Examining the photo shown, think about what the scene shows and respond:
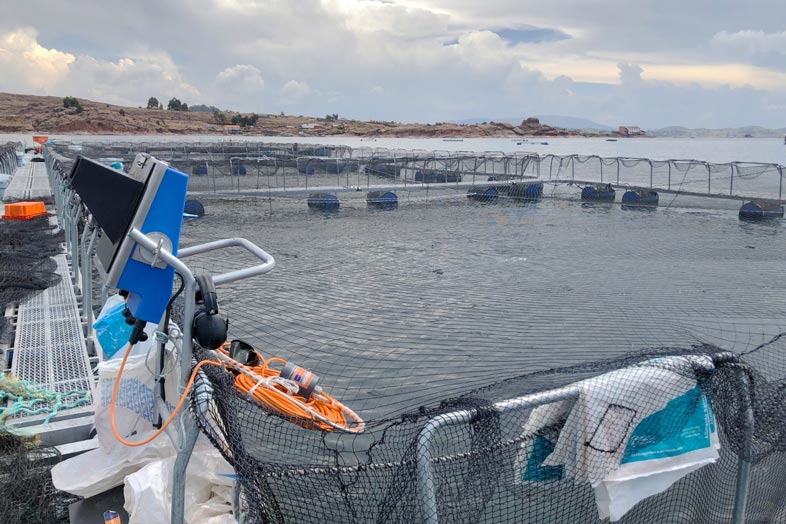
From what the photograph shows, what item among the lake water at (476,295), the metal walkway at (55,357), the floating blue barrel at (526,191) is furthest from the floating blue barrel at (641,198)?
the metal walkway at (55,357)

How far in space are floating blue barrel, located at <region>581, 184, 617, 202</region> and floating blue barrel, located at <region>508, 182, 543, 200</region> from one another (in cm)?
170

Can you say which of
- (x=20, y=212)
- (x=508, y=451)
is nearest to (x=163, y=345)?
(x=508, y=451)

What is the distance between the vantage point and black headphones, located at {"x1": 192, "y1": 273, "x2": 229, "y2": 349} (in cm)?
238

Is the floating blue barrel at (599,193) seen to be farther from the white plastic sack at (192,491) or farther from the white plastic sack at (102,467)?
the white plastic sack at (192,491)

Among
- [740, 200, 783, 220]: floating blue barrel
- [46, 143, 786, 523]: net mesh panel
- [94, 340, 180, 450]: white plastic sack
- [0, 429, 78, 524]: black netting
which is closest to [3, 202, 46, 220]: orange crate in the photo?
[46, 143, 786, 523]: net mesh panel

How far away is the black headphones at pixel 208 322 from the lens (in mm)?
2379

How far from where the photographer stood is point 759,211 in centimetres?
1911

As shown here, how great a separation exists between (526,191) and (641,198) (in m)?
4.03

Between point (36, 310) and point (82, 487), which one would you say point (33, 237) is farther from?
point (82, 487)

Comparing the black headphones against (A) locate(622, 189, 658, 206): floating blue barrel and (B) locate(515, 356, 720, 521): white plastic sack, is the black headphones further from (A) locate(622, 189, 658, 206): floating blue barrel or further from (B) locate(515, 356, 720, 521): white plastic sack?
(A) locate(622, 189, 658, 206): floating blue barrel

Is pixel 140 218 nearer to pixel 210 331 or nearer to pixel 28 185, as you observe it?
pixel 210 331

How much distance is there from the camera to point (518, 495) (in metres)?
2.64

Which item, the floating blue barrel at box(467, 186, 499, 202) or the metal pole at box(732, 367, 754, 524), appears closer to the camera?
the metal pole at box(732, 367, 754, 524)

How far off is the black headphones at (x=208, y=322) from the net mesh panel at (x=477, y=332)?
0.13 metres
